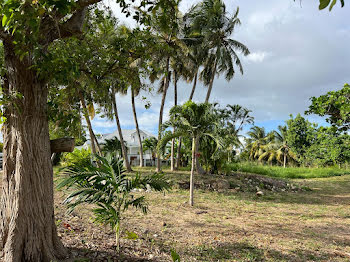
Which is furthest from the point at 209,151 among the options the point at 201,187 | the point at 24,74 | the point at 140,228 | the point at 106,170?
the point at 24,74

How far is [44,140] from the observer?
129 inches

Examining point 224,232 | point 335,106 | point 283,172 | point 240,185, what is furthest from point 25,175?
point 283,172

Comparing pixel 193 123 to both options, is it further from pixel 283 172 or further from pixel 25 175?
pixel 283 172

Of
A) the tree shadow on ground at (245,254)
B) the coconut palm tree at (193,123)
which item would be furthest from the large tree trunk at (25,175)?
the coconut palm tree at (193,123)

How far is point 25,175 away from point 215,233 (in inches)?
154

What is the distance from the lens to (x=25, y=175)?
3104 mm

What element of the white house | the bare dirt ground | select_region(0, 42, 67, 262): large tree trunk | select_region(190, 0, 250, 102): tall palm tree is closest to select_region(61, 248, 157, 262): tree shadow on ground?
the bare dirt ground

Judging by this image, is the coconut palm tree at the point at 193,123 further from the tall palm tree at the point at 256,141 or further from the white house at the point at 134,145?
the tall palm tree at the point at 256,141

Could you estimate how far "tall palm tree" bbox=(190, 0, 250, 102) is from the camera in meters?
15.3

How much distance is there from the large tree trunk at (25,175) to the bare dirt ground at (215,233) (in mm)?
682

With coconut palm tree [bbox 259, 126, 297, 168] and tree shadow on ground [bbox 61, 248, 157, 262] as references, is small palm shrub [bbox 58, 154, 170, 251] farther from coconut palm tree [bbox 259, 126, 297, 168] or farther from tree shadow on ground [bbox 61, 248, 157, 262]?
coconut palm tree [bbox 259, 126, 297, 168]

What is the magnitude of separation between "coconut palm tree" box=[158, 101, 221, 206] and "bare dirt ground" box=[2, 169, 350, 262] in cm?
171

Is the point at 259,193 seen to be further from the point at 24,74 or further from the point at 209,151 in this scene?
the point at 24,74

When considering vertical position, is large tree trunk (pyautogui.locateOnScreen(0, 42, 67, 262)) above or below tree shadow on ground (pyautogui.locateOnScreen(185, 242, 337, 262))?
above
